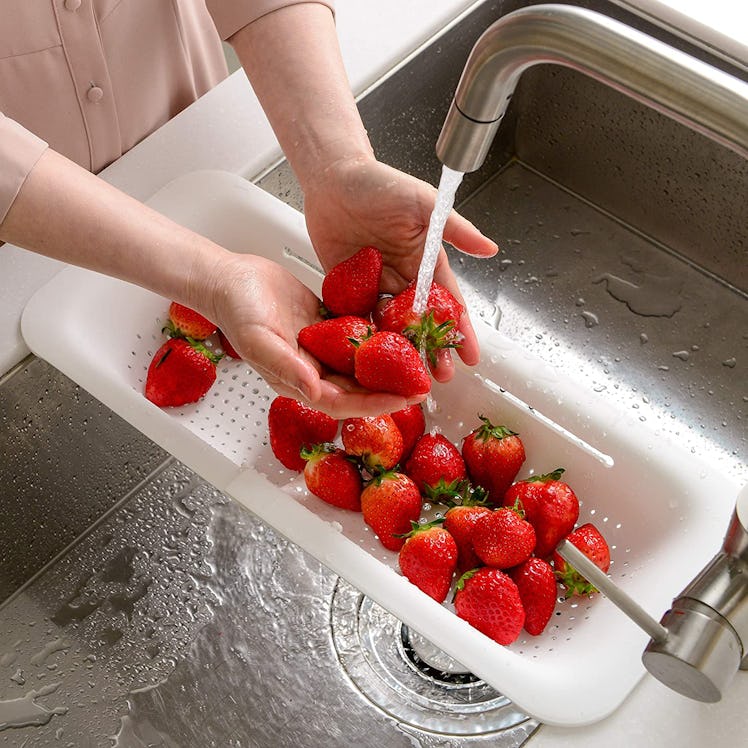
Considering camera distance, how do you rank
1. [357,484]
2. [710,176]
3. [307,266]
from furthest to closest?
[710,176], [307,266], [357,484]

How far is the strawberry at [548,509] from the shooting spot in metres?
0.96

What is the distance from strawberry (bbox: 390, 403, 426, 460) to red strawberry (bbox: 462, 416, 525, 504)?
0.16ft

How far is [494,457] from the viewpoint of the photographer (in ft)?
3.32

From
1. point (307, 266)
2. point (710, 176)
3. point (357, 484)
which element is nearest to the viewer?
point (357, 484)

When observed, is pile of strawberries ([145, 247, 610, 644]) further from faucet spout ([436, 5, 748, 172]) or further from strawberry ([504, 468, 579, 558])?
faucet spout ([436, 5, 748, 172])

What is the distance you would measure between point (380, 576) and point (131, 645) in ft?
1.14

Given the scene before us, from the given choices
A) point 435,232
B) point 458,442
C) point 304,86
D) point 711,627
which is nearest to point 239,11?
point 304,86

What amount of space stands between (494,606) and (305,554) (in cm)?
30

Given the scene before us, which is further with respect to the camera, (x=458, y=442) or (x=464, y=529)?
(x=458, y=442)

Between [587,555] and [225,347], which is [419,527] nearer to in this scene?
[587,555]

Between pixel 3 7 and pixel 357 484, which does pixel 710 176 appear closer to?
pixel 357 484

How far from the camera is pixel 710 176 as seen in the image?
4.15 feet

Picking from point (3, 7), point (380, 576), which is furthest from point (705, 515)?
point (3, 7)

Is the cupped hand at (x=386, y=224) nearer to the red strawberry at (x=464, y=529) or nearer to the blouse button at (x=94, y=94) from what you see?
the red strawberry at (x=464, y=529)
